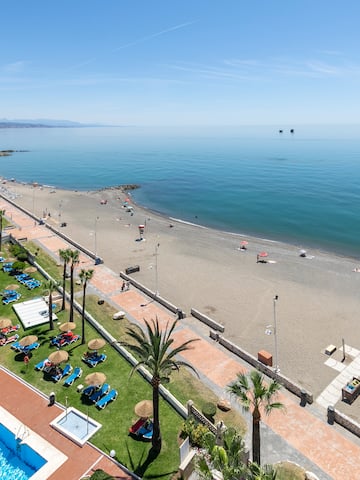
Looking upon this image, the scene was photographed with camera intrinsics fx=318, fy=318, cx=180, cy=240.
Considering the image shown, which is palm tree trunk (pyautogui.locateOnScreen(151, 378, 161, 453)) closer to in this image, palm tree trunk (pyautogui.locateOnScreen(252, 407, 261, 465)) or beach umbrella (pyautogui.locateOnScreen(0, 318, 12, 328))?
palm tree trunk (pyautogui.locateOnScreen(252, 407, 261, 465))

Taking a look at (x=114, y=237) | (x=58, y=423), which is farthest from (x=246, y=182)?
(x=58, y=423)

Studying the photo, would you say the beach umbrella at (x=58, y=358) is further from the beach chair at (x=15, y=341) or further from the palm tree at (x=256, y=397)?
the palm tree at (x=256, y=397)

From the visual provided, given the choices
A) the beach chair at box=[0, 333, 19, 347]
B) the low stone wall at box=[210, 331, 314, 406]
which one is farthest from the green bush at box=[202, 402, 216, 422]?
the beach chair at box=[0, 333, 19, 347]

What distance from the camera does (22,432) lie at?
20.4 metres

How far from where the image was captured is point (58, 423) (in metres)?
21.1

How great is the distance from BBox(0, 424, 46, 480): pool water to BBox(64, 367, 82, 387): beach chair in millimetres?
5034

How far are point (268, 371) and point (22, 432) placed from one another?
61.6ft

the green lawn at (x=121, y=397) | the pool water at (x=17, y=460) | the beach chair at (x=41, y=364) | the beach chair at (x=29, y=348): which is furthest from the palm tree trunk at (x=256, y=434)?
the beach chair at (x=29, y=348)

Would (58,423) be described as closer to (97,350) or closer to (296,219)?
(97,350)

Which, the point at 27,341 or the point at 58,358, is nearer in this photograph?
the point at 58,358

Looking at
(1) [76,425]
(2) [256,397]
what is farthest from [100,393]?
(2) [256,397]

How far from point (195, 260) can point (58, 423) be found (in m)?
35.3

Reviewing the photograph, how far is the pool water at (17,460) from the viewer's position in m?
18.5

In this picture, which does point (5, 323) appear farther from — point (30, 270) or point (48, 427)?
point (30, 270)
